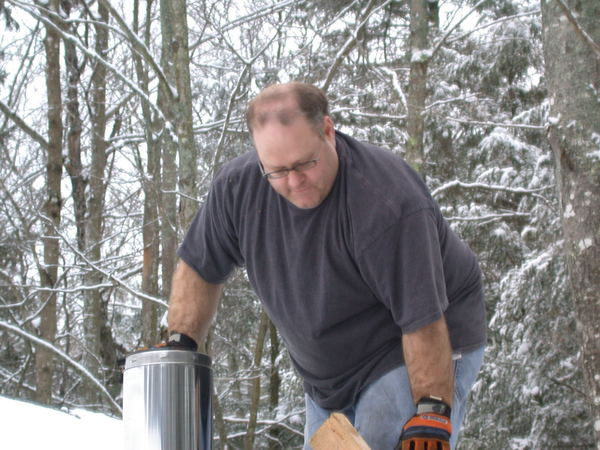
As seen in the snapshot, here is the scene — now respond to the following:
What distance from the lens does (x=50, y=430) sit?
3.14 meters

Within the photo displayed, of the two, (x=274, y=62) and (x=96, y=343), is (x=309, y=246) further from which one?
(x=96, y=343)

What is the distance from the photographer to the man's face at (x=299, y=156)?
6.08 feet

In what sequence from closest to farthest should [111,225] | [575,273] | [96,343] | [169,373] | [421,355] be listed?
[421,355] < [169,373] < [575,273] < [96,343] < [111,225]

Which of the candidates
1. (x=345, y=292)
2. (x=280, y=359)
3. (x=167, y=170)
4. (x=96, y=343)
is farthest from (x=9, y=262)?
(x=345, y=292)

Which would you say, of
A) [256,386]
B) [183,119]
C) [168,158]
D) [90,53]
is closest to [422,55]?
[168,158]

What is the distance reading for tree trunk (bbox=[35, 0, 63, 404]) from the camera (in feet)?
30.2

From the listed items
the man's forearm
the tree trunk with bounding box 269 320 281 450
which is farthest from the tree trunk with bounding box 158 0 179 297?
the tree trunk with bounding box 269 320 281 450

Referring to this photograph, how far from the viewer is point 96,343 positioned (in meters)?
10.7

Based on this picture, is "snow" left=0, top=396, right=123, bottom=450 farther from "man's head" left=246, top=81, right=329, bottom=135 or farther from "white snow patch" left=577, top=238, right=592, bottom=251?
"white snow patch" left=577, top=238, right=592, bottom=251

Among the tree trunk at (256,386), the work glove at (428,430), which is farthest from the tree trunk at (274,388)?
the work glove at (428,430)

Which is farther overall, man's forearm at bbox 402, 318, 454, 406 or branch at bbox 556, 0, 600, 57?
branch at bbox 556, 0, 600, 57

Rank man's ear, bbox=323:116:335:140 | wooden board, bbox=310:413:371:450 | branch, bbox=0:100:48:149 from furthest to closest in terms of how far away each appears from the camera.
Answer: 1. branch, bbox=0:100:48:149
2. man's ear, bbox=323:116:335:140
3. wooden board, bbox=310:413:371:450

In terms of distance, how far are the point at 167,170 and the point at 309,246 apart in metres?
4.30

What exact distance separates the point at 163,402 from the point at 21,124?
8940mm
